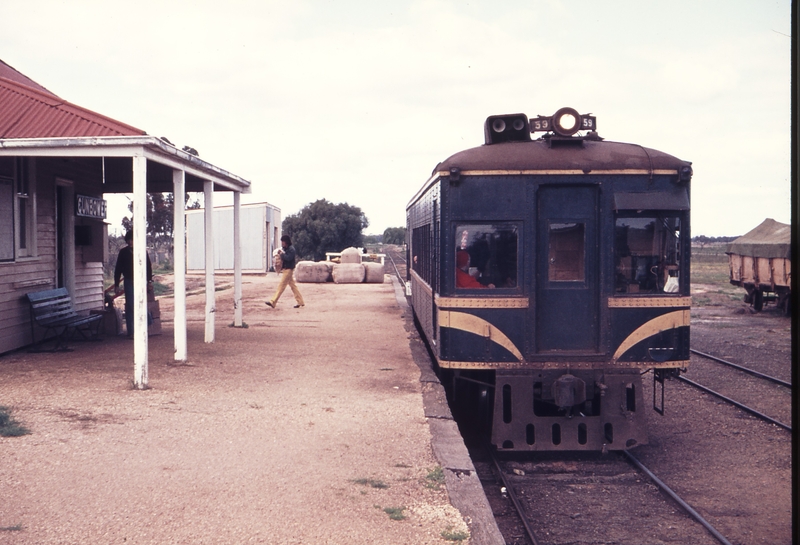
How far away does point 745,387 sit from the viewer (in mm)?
10414

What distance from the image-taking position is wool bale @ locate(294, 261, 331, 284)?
2919 cm

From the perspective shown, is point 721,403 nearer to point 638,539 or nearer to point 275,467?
point 638,539

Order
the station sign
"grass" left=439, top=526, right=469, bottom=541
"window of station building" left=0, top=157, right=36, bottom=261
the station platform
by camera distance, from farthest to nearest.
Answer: the station sign
"window of station building" left=0, top=157, right=36, bottom=261
the station platform
"grass" left=439, top=526, right=469, bottom=541

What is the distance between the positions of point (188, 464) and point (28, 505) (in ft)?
3.91

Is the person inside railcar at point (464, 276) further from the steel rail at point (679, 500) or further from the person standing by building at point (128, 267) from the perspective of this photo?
the person standing by building at point (128, 267)

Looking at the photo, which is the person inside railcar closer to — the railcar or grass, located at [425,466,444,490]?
the railcar

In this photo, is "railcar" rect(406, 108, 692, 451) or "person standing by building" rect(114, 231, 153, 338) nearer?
"railcar" rect(406, 108, 692, 451)

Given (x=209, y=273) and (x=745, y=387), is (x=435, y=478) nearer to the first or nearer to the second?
(x=745, y=387)

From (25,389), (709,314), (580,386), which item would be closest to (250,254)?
(709,314)

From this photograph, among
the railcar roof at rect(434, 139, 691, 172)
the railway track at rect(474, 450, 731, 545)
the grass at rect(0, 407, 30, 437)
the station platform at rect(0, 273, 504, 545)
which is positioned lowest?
the railway track at rect(474, 450, 731, 545)

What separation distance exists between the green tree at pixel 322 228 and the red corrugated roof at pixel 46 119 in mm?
39517

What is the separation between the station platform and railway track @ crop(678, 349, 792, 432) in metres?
3.91

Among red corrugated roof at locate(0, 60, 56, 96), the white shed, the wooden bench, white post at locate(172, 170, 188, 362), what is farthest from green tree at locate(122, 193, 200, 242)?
white post at locate(172, 170, 188, 362)

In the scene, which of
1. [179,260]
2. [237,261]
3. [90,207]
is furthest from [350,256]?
[179,260]
